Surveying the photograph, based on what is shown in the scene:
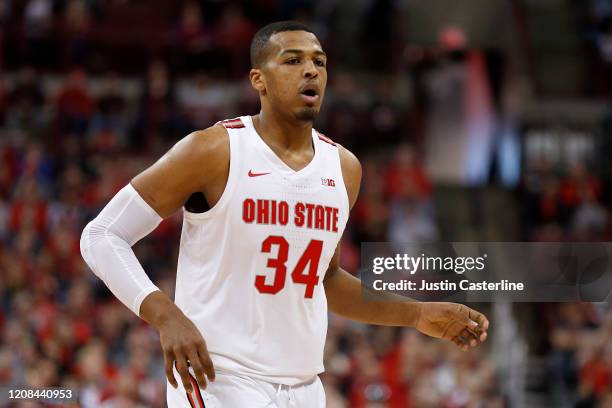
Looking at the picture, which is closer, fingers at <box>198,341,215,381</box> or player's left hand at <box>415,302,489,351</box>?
fingers at <box>198,341,215,381</box>

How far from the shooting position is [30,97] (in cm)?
1533

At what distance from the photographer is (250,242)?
4480 millimetres

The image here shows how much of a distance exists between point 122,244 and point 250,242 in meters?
0.56

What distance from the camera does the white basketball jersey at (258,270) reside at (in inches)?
175

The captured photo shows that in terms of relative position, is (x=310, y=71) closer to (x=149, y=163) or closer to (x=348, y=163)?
(x=348, y=163)

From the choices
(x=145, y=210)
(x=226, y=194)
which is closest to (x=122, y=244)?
(x=145, y=210)

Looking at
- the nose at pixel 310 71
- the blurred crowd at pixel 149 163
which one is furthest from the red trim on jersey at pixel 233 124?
the blurred crowd at pixel 149 163

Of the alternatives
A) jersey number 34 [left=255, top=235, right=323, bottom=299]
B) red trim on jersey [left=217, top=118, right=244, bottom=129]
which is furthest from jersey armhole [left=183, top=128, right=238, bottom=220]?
jersey number 34 [left=255, top=235, right=323, bottom=299]

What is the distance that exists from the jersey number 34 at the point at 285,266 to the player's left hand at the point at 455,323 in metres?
0.64

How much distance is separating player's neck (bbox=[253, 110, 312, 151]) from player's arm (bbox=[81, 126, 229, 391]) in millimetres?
321

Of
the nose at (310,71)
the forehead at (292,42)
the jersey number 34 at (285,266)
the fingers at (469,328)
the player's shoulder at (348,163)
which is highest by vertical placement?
the forehead at (292,42)

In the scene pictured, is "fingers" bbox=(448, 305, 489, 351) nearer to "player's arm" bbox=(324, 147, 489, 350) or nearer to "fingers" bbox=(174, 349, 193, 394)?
"player's arm" bbox=(324, 147, 489, 350)

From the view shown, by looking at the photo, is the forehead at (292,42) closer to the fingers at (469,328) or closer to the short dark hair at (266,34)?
the short dark hair at (266,34)

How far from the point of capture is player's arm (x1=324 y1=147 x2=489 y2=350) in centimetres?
484
